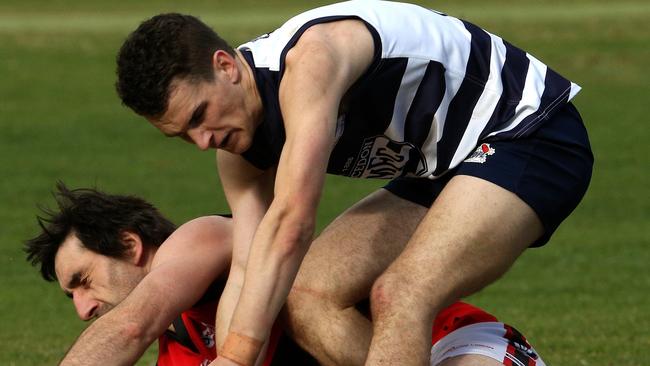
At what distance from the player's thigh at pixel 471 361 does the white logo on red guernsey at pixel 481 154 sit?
789 millimetres

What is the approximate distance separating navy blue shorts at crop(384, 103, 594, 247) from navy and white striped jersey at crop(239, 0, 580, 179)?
55 mm

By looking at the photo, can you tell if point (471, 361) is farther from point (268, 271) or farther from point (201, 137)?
point (201, 137)

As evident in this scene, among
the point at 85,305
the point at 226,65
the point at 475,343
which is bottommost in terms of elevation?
the point at 85,305

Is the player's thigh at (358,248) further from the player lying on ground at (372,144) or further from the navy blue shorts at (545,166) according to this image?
the navy blue shorts at (545,166)

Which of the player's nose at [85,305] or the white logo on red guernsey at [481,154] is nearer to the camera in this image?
the white logo on red guernsey at [481,154]

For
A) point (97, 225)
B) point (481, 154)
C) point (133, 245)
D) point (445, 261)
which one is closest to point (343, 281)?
point (445, 261)

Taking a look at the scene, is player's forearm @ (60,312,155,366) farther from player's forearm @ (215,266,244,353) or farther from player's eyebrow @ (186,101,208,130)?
player's eyebrow @ (186,101,208,130)

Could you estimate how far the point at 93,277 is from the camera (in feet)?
20.0

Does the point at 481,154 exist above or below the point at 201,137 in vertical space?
below

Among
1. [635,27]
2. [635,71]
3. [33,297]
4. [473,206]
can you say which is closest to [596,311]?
[33,297]

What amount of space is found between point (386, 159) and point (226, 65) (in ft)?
2.64

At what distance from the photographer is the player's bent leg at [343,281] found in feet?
17.6

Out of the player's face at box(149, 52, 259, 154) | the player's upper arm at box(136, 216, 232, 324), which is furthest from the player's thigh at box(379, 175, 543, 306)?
the player's upper arm at box(136, 216, 232, 324)

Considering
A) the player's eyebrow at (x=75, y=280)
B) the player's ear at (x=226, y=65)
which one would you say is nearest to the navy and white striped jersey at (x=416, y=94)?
the player's ear at (x=226, y=65)
